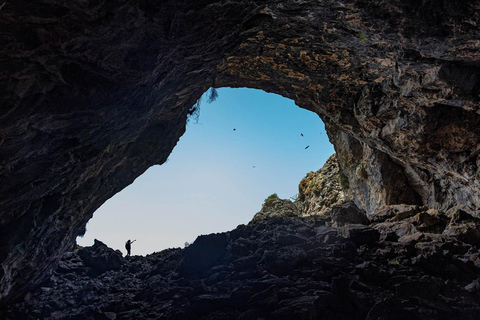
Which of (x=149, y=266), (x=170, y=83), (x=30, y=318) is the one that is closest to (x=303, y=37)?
(x=170, y=83)

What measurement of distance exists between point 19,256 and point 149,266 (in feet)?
18.6

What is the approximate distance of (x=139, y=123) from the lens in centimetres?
1141

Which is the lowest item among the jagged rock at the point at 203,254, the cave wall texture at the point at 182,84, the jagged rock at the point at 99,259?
the jagged rock at the point at 203,254

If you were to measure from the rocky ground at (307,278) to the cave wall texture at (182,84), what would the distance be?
7.95ft

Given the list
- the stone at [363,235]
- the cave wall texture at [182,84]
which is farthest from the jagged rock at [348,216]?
the cave wall texture at [182,84]

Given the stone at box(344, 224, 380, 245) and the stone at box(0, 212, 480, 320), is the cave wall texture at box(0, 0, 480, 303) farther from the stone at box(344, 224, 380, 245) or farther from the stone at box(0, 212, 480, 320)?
the stone at box(344, 224, 380, 245)

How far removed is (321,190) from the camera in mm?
23969

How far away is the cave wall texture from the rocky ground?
2.42 m

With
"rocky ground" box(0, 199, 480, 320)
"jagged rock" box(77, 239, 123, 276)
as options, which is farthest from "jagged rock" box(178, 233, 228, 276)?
"jagged rock" box(77, 239, 123, 276)

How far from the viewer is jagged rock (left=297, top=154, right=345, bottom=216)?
22.4 metres

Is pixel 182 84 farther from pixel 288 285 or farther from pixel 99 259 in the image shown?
pixel 99 259

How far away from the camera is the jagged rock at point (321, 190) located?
882 inches

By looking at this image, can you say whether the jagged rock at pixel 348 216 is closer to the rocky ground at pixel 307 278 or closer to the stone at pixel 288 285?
the rocky ground at pixel 307 278

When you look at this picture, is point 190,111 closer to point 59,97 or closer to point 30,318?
point 59,97
